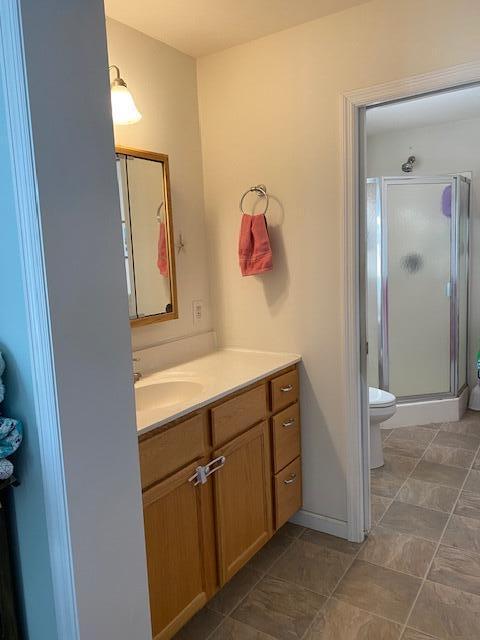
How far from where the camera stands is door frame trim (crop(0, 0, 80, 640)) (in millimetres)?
897

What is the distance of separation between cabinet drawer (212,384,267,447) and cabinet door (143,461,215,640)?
160mm

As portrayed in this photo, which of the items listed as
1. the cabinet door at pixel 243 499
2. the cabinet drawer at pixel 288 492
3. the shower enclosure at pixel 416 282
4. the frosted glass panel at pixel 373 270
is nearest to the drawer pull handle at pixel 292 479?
the cabinet drawer at pixel 288 492

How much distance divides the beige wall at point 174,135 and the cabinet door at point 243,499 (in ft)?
2.14

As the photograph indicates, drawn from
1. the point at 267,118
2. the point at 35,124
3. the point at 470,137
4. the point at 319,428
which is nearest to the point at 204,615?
the point at 319,428

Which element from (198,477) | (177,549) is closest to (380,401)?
(198,477)

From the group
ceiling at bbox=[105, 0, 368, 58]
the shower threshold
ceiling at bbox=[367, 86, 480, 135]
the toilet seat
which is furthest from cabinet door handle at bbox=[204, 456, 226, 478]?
ceiling at bbox=[367, 86, 480, 135]

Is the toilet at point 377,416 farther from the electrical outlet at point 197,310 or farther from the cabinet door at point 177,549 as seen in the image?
the cabinet door at point 177,549

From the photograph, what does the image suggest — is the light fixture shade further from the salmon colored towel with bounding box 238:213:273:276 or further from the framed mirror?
the salmon colored towel with bounding box 238:213:273:276

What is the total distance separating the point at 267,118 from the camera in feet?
7.37

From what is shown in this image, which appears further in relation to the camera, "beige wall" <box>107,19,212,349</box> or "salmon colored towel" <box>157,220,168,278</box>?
"salmon colored towel" <box>157,220,168,278</box>

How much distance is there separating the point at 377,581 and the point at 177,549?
0.91 metres

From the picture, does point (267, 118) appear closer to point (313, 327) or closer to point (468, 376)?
point (313, 327)

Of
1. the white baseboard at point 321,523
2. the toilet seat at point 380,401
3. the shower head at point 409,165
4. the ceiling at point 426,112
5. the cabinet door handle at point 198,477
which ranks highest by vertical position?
the ceiling at point 426,112

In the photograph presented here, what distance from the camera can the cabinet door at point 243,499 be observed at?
1.81 m
